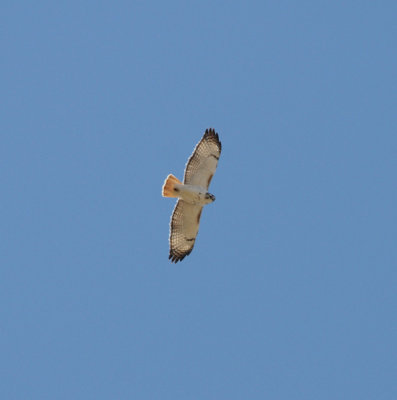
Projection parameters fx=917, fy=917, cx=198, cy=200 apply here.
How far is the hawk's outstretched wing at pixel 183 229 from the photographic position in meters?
19.2

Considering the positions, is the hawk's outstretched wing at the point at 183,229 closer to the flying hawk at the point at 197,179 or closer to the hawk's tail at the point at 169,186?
the flying hawk at the point at 197,179

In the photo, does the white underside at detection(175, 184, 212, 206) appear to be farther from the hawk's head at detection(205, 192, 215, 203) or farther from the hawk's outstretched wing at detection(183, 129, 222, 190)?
the hawk's outstretched wing at detection(183, 129, 222, 190)

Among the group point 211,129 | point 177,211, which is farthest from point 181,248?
point 211,129

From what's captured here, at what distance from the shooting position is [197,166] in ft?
61.5

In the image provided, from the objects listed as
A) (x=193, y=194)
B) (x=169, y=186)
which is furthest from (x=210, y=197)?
(x=169, y=186)

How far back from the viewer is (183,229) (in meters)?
19.5

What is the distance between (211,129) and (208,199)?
144cm

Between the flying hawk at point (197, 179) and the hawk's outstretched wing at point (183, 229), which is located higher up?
the flying hawk at point (197, 179)

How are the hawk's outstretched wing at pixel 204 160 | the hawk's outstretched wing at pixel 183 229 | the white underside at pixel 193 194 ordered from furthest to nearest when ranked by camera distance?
the hawk's outstretched wing at pixel 183 229 < the hawk's outstretched wing at pixel 204 160 < the white underside at pixel 193 194

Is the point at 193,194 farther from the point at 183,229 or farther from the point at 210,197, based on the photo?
the point at 183,229

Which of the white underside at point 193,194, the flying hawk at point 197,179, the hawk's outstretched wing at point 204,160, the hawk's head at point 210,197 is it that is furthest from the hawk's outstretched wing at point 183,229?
the hawk's outstretched wing at point 204,160

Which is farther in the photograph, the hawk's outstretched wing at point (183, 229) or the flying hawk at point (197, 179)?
the hawk's outstretched wing at point (183, 229)

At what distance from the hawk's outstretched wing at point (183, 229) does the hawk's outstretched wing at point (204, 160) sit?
2.01 ft

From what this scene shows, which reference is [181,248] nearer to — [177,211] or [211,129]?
[177,211]
